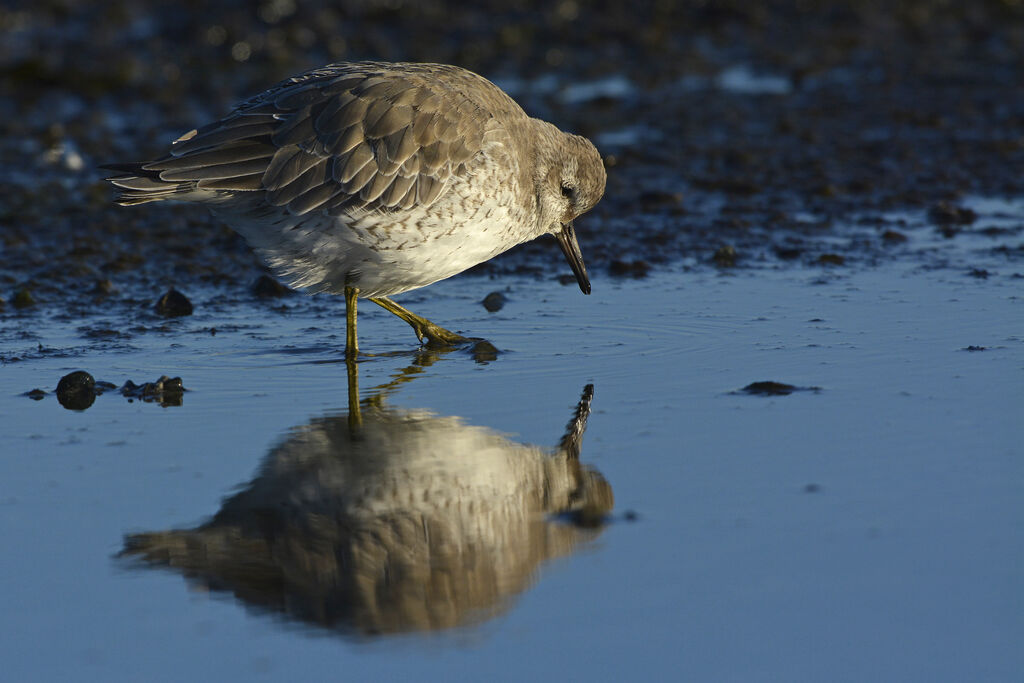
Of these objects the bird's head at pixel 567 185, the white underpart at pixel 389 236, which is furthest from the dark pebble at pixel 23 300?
the bird's head at pixel 567 185

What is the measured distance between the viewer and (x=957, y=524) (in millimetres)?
4719

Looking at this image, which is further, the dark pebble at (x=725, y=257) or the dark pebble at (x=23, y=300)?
the dark pebble at (x=725, y=257)

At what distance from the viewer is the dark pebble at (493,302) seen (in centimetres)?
807

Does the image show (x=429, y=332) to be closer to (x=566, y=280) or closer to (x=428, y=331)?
(x=428, y=331)

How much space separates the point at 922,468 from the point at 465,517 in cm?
180

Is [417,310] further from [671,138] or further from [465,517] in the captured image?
[671,138]

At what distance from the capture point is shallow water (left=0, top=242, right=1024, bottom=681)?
404 cm

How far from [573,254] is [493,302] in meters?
0.56

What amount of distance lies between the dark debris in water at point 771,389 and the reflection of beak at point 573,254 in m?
1.87

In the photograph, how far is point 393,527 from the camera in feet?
16.0

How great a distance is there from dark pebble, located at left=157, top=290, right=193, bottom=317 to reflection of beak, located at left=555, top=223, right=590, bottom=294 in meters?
2.24

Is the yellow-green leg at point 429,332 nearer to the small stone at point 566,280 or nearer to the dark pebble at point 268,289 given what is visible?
the dark pebble at point 268,289

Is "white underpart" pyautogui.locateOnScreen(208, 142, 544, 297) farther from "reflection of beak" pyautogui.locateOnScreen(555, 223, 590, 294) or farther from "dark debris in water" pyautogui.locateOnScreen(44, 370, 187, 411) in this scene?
"dark debris in water" pyautogui.locateOnScreen(44, 370, 187, 411)

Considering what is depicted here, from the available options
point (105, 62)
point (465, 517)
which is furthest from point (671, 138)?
point (465, 517)
